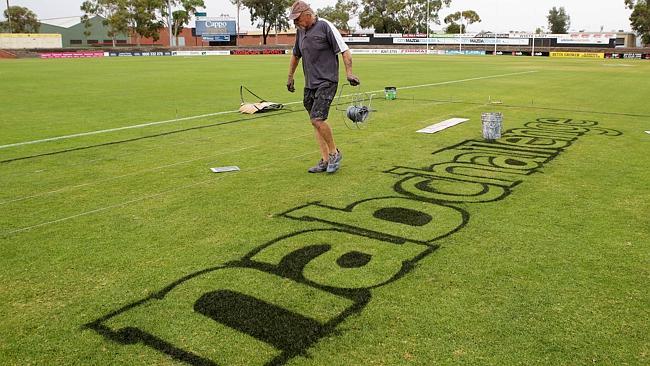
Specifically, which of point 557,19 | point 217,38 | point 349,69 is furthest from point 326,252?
point 557,19

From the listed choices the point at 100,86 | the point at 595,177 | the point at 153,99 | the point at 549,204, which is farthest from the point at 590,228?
the point at 100,86

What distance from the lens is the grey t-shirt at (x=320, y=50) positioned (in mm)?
6852

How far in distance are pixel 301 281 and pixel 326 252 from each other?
0.57 m

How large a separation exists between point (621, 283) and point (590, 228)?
1230 mm

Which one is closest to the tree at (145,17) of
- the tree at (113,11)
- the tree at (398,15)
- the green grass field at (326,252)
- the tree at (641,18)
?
the tree at (113,11)

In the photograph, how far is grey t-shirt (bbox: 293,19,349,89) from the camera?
6852mm

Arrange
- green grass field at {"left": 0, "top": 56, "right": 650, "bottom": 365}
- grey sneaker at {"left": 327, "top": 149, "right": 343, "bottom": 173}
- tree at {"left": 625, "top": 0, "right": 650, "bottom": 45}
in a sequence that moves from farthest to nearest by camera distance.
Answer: tree at {"left": 625, "top": 0, "right": 650, "bottom": 45}, grey sneaker at {"left": 327, "top": 149, "right": 343, "bottom": 173}, green grass field at {"left": 0, "top": 56, "right": 650, "bottom": 365}

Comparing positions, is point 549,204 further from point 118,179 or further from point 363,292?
point 118,179

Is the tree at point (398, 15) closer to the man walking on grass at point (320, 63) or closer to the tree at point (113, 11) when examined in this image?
the tree at point (113, 11)

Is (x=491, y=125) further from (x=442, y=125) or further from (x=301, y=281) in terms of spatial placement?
(x=301, y=281)

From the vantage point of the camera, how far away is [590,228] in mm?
5074

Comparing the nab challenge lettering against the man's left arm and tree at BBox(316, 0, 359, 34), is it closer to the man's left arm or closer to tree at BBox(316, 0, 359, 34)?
the man's left arm

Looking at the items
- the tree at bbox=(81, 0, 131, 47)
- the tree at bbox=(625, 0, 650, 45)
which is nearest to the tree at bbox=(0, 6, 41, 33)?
the tree at bbox=(81, 0, 131, 47)

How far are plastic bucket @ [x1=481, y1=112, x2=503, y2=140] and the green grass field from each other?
263 mm
